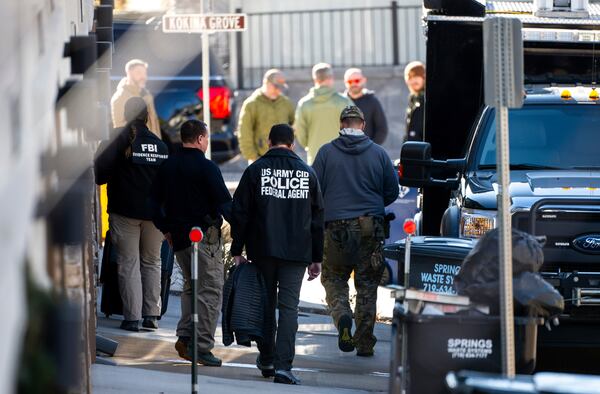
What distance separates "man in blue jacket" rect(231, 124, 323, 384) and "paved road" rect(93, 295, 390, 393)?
0.34 metres

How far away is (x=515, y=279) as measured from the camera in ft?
24.0

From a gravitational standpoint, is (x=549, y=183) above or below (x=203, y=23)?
below

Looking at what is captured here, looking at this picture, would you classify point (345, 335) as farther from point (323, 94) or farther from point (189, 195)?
point (323, 94)

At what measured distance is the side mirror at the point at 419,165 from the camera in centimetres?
1057

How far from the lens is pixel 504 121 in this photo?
702 centimetres

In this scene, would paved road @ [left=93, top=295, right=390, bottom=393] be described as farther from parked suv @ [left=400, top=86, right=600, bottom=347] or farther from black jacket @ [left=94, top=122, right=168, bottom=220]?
parked suv @ [left=400, top=86, right=600, bottom=347]

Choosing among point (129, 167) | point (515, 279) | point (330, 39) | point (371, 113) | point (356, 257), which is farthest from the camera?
point (330, 39)

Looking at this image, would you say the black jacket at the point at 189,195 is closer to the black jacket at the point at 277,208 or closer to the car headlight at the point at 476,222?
the black jacket at the point at 277,208

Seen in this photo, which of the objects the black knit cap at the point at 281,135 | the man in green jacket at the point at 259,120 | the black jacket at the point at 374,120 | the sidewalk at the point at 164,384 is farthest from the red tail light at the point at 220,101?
the sidewalk at the point at 164,384

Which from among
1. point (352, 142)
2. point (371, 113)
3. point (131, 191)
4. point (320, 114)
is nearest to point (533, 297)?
point (352, 142)

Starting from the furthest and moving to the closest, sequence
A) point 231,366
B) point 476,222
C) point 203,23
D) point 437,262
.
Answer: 1. point 203,23
2. point 231,366
3. point 476,222
4. point 437,262

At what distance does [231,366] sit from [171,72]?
9024mm

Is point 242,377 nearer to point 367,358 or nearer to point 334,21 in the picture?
point 367,358

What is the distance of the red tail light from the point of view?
62.6ft
